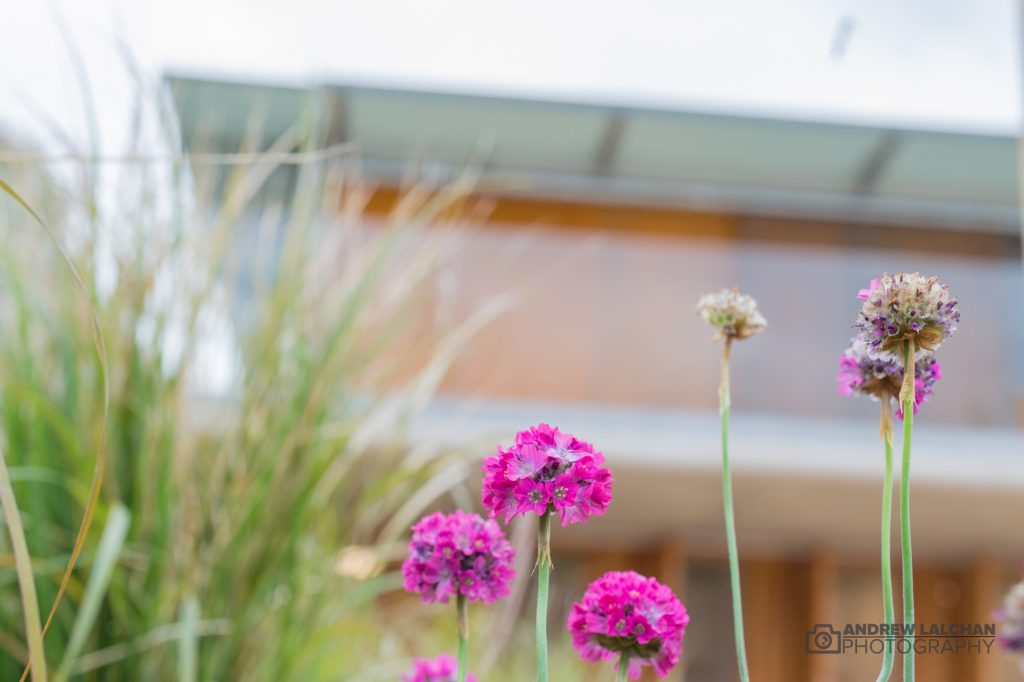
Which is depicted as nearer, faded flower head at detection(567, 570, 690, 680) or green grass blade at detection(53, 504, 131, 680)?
faded flower head at detection(567, 570, 690, 680)

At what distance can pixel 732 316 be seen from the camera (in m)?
0.34

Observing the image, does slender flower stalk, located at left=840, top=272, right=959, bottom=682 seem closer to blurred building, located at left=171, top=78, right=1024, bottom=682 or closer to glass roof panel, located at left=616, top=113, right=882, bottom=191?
blurred building, located at left=171, top=78, right=1024, bottom=682

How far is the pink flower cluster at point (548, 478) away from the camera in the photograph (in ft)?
0.92

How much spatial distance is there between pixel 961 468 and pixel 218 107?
125 inches

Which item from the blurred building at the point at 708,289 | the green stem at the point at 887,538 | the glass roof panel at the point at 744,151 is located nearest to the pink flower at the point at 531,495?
the green stem at the point at 887,538

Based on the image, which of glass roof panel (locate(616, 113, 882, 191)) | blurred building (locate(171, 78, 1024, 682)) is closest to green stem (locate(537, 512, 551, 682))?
blurred building (locate(171, 78, 1024, 682))

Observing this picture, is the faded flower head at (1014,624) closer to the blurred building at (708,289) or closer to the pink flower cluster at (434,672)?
the pink flower cluster at (434,672)

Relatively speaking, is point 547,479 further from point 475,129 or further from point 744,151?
A: point 744,151

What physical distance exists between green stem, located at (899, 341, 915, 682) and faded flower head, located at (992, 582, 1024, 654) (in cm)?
4

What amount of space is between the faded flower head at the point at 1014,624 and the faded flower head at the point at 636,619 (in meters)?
0.09

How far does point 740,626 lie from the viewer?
1.10 ft

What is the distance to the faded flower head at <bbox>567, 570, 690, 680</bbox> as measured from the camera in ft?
0.97

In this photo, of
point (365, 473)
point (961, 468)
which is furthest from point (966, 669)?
point (961, 468)

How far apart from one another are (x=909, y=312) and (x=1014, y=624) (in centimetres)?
8
